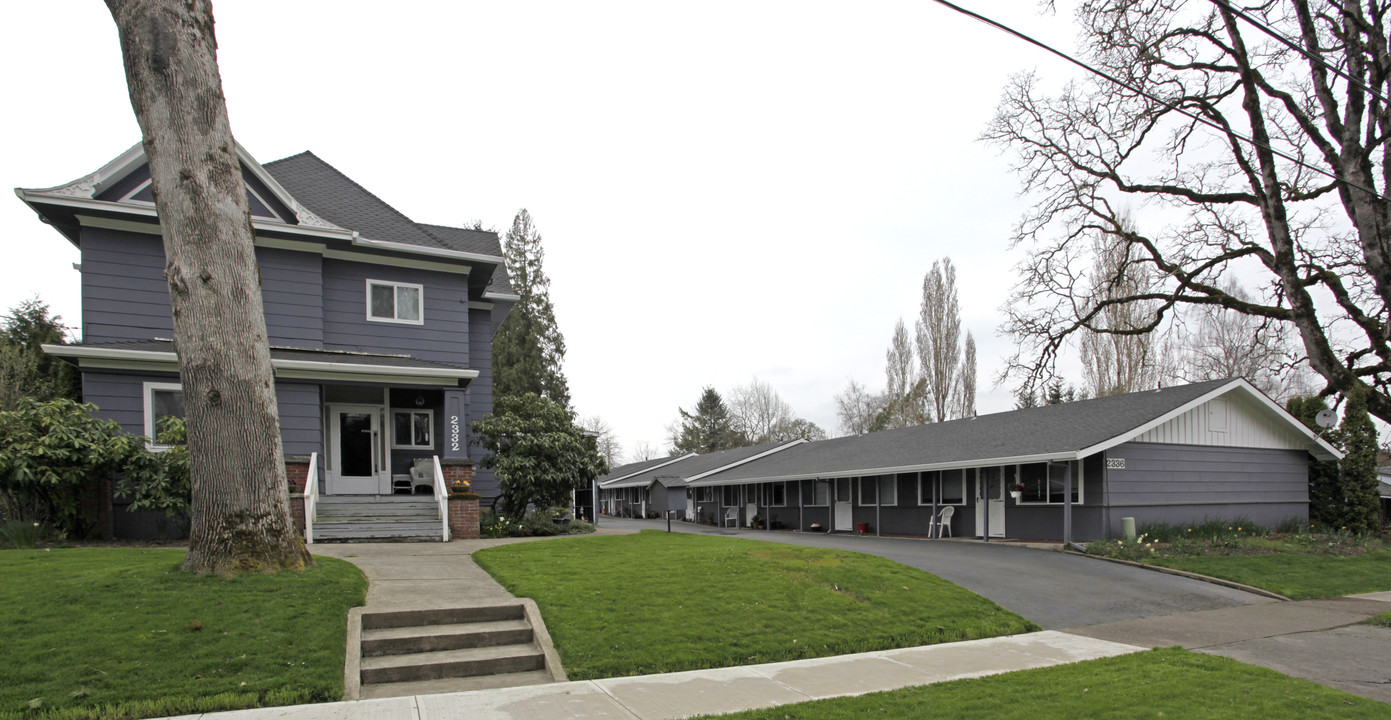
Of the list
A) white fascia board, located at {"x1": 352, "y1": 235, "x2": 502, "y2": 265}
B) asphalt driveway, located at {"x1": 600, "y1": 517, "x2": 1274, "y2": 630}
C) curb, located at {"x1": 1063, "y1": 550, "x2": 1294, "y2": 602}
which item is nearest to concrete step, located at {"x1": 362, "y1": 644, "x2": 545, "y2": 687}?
asphalt driveway, located at {"x1": 600, "y1": 517, "x2": 1274, "y2": 630}

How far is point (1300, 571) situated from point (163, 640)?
17379 millimetres

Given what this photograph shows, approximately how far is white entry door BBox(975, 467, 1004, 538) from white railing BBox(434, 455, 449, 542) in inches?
510

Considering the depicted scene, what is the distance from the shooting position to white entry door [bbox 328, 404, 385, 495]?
18078 mm

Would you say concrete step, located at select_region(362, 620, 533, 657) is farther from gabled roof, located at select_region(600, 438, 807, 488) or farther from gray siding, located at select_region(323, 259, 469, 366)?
gabled roof, located at select_region(600, 438, 807, 488)

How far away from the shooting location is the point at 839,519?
26.6m

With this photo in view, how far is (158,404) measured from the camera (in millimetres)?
15383

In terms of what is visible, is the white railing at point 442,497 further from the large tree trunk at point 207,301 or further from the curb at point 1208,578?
the curb at point 1208,578

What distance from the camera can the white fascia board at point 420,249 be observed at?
18297mm

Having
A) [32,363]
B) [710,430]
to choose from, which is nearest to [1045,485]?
[32,363]

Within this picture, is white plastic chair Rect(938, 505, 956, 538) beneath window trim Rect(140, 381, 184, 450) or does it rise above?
beneath

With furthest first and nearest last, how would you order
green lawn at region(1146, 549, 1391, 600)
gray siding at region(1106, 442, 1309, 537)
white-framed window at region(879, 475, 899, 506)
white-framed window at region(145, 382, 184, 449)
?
white-framed window at region(879, 475, 899, 506)
gray siding at region(1106, 442, 1309, 537)
white-framed window at region(145, 382, 184, 449)
green lawn at region(1146, 549, 1391, 600)

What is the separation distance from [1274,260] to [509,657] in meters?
24.7

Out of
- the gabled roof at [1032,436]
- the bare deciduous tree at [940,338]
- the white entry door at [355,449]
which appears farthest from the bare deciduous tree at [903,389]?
the white entry door at [355,449]

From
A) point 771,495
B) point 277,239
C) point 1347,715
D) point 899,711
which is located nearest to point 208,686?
point 899,711
